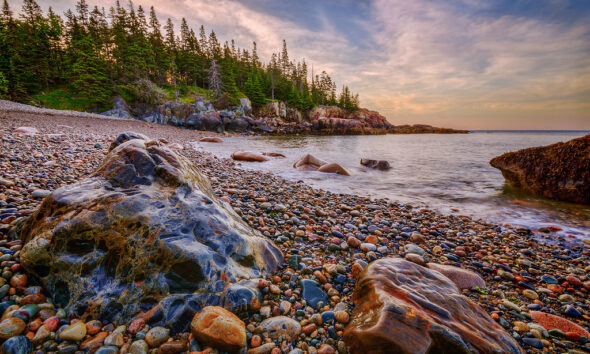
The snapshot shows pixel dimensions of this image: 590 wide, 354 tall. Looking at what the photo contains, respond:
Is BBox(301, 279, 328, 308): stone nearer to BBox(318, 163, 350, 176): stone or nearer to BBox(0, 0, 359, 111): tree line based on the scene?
BBox(318, 163, 350, 176): stone

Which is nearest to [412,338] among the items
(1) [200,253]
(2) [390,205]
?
(1) [200,253]

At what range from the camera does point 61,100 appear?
3362cm

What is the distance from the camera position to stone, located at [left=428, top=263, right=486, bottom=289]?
8.37 ft

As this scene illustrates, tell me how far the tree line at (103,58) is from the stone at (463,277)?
147 ft

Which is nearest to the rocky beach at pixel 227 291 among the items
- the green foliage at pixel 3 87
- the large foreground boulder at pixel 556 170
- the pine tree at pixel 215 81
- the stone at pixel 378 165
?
the large foreground boulder at pixel 556 170

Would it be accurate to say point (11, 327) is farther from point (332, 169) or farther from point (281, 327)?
point (332, 169)

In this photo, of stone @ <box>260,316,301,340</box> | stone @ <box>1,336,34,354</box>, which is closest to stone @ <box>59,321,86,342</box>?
stone @ <box>1,336,34,354</box>

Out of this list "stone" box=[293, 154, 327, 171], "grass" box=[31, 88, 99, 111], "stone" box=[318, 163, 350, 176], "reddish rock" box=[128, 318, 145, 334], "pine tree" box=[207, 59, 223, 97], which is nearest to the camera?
"reddish rock" box=[128, 318, 145, 334]

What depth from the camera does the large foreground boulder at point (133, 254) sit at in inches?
66.4

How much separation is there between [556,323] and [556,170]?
6.93 metres

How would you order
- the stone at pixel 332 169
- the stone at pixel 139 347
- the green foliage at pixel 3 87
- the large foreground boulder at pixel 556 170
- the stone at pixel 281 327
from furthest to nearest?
the green foliage at pixel 3 87, the stone at pixel 332 169, the large foreground boulder at pixel 556 170, the stone at pixel 281 327, the stone at pixel 139 347

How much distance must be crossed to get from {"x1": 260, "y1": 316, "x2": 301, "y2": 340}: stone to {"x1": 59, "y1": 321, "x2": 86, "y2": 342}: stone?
1.22m

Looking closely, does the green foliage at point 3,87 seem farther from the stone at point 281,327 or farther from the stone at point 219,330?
the stone at point 281,327

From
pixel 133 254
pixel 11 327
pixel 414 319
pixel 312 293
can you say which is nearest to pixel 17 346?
pixel 11 327
